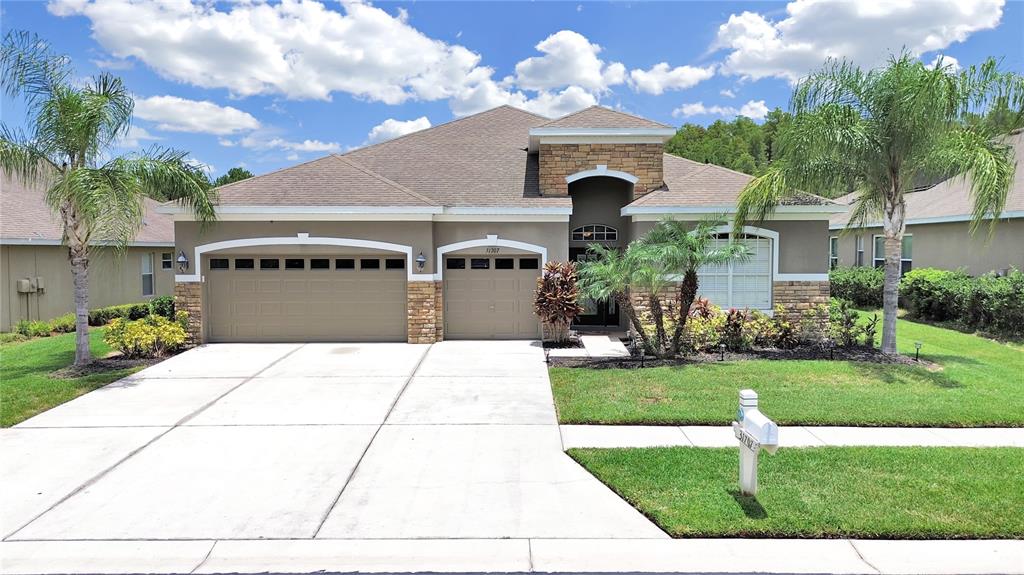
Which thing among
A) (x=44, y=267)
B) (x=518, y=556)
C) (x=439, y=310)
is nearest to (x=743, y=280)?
(x=439, y=310)

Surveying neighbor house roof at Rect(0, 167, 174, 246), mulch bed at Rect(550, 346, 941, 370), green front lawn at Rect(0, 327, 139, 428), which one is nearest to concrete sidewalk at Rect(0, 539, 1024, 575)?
green front lawn at Rect(0, 327, 139, 428)

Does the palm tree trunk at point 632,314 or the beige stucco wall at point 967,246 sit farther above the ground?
the beige stucco wall at point 967,246

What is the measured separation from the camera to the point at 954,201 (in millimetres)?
20000

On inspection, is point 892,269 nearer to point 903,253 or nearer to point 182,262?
point 903,253

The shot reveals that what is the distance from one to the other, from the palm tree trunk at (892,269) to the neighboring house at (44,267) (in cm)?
1646

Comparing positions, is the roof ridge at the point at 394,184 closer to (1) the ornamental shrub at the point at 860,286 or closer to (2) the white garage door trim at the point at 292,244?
(2) the white garage door trim at the point at 292,244

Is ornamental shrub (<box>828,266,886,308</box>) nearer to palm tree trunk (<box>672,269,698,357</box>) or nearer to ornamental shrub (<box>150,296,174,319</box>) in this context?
palm tree trunk (<box>672,269,698,357</box>)

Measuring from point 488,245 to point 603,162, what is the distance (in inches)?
143

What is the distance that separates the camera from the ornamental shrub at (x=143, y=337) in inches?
498

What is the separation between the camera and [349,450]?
23.6ft

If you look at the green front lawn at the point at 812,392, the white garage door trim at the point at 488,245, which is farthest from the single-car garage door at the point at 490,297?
the green front lawn at the point at 812,392

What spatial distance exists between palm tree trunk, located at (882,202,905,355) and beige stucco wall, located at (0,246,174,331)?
16.8m

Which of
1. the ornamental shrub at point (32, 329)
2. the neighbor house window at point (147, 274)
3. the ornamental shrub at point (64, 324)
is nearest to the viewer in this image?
the ornamental shrub at point (32, 329)

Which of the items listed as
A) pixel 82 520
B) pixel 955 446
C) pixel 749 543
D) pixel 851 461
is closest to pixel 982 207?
pixel 955 446
